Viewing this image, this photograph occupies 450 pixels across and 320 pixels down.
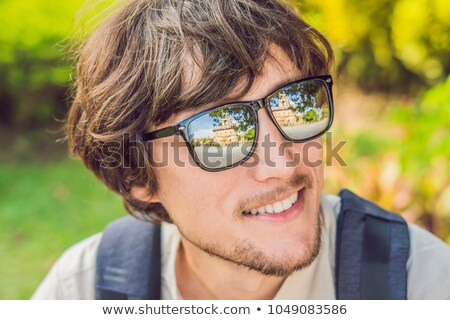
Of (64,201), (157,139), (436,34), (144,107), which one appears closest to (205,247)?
(157,139)

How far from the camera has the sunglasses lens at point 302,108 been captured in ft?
6.21

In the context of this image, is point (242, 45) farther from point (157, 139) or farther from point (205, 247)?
point (205, 247)

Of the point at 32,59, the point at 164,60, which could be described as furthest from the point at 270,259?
the point at 32,59

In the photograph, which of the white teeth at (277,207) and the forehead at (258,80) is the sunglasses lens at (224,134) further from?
the white teeth at (277,207)

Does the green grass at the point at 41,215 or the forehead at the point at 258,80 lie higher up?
the forehead at the point at 258,80

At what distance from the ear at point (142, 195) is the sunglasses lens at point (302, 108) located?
0.66 m

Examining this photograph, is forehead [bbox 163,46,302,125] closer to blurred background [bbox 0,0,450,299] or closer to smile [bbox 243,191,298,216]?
smile [bbox 243,191,298,216]

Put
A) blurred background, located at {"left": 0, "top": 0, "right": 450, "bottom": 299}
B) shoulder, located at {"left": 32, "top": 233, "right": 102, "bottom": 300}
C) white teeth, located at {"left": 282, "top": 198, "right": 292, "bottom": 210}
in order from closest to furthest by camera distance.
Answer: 1. white teeth, located at {"left": 282, "top": 198, "right": 292, "bottom": 210}
2. shoulder, located at {"left": 32, "top": 233, "right": 102, "bottom": 300}
3. blurred background, located at {"left": 0, "top": 0, "right": 450, "bottom": 299}

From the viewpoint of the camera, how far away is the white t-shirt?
1.93m

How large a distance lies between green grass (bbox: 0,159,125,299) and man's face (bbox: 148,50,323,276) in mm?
2722

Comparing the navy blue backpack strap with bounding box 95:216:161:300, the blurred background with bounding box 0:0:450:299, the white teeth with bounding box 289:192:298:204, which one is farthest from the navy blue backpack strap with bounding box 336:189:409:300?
the blurred background with bounding box 0:0:450:299

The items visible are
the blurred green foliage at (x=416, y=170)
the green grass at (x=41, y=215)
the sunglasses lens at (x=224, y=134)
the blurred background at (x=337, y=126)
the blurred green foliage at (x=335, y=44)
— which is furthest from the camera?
the blurred green foliage at (x=335, y=44)

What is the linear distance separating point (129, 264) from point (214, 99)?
0.76m

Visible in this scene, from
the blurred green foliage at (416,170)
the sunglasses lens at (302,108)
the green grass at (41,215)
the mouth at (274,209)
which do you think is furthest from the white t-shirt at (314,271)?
the green grass at (41,215)
